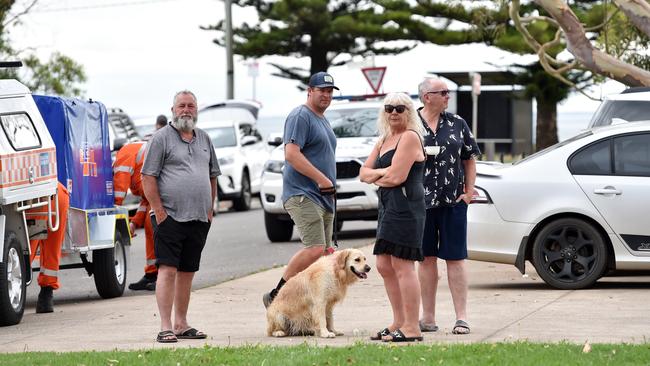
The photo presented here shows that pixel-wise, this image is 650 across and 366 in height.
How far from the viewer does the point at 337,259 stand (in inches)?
386

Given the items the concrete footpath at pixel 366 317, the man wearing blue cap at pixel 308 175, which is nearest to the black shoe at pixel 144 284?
the concrete footpath at pixel 366 317

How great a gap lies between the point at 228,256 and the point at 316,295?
8668 millimetres

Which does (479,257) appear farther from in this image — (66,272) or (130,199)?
(130,199)

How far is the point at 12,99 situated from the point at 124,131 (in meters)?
11.2

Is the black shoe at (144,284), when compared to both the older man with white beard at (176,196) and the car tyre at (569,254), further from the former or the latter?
the older man with white beard at (176,196)

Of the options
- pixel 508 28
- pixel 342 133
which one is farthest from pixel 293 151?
pixel 508 28

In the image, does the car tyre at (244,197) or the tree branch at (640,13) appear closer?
the tree branch at (640,13)

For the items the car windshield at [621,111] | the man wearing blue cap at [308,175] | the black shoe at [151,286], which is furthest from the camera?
the car windshield at [621,111]

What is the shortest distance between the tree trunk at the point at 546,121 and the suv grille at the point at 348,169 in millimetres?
23652

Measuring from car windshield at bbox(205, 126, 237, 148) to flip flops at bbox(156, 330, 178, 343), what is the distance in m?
19.9

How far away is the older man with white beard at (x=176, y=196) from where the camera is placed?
32.2 feet

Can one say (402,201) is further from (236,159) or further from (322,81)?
(236,159)

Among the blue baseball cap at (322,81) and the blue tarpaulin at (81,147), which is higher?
the blue baseball cap at (322,81)

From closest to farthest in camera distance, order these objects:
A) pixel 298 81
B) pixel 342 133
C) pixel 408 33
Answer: pixel 342 133 < pixel 408 33 < pixel 298 81
